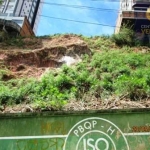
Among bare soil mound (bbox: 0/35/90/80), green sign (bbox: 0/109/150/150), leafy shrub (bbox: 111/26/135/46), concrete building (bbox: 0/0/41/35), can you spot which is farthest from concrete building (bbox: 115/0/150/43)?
concrete building (bbox: 0/0/41/35)

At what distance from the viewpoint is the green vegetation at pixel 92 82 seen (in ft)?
25.7

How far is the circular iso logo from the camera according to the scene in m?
4.11

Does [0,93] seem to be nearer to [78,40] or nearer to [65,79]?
[65,79]

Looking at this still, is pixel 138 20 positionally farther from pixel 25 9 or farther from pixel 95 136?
pixel 25 9

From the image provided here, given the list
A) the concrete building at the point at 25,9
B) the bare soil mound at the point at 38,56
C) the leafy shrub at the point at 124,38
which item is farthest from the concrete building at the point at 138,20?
the concrete building at the point at 25,9

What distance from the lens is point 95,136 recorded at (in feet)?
13.7

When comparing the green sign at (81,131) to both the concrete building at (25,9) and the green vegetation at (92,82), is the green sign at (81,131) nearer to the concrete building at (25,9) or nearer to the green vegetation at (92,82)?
the green vegetation at (92,82)

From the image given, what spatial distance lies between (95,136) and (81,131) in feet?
0.72

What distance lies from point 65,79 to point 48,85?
2.01 feet

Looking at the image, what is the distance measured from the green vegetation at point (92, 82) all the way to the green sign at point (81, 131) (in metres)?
1.68

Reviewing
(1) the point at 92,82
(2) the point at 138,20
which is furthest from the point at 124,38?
(1) the point at 92,82

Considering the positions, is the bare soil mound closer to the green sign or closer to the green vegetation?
the green vegetation

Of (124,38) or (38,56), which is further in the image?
(124,38)

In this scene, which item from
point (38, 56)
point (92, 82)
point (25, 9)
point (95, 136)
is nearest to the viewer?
point (95, 136)
